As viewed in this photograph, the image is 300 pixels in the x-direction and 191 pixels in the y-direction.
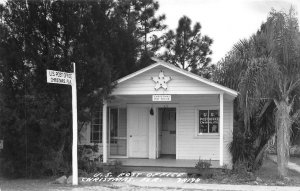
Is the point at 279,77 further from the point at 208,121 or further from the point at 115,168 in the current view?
the point at 115,168

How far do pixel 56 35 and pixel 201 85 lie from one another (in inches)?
193

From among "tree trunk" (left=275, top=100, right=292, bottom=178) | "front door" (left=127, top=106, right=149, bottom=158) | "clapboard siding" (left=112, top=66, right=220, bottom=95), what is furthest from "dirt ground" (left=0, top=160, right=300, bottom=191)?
"front door" (left=127, top=106, right=149, bottom=158)

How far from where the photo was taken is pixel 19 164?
13.6 m

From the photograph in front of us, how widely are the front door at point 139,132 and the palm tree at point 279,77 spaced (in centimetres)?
446

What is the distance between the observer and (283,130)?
13.8 m

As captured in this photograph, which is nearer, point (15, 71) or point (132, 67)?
point (15, 71)

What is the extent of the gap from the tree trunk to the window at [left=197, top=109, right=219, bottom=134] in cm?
316

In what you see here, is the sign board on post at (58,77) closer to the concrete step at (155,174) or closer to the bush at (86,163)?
the bush at (86,163)

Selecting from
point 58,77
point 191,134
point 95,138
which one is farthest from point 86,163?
point 191,134

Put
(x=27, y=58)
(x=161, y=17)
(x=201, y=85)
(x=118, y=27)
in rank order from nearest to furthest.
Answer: (x=27, y=58)
(x=201, y=85)
(x=118, y=27)
(x=161, y=17)

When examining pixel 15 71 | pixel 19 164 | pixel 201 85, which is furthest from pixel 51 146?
pixel 201 85

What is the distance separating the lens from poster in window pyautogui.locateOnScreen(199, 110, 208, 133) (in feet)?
55.5

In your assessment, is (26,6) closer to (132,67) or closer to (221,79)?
(132,67)

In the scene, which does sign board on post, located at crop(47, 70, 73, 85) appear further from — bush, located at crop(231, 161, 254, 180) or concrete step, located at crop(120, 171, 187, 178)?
bush, located at crop(231, 161, 254, 180)
